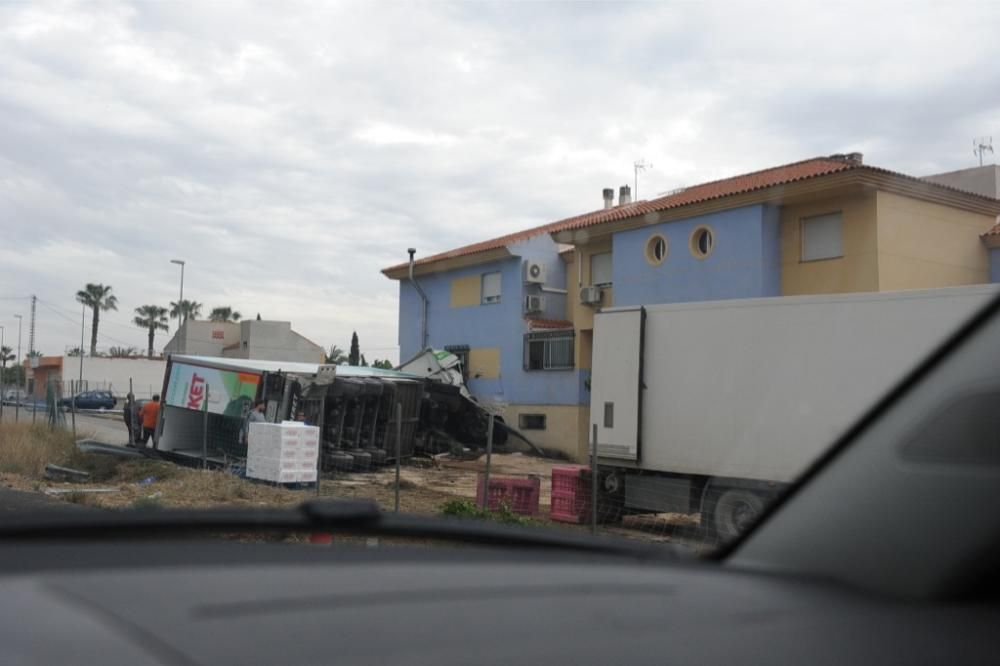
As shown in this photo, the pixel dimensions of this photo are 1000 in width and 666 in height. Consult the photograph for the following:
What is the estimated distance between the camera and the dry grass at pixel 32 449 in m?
18.8

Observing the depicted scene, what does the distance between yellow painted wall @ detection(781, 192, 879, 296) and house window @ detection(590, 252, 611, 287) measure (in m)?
6.97

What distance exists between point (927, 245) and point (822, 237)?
235 cm

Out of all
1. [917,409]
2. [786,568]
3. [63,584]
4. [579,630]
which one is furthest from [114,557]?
[917,409]

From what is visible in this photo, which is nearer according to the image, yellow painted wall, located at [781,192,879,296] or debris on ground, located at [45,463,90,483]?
debris on ground, located at [45,463,90,483]

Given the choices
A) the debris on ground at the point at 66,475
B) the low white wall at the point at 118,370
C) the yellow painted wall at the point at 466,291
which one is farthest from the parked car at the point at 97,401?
the debris on ground at the point at 66,475

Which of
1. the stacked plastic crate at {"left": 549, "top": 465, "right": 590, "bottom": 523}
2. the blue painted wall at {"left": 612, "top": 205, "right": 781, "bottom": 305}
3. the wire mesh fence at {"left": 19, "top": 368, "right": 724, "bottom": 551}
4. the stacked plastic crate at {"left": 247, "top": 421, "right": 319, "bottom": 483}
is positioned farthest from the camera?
the blue painted wall at {"left": 612, "top": 205, "right": 781, "bottom": 305}

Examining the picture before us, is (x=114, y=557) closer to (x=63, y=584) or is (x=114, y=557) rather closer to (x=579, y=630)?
(x=63, y=584)

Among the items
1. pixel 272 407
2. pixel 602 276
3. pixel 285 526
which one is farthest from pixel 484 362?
pixel 285 526

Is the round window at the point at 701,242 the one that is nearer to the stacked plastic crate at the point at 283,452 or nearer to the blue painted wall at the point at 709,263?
the blue painted wall at the point at 709,263

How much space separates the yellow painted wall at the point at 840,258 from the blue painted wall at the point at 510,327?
8622 millimetres

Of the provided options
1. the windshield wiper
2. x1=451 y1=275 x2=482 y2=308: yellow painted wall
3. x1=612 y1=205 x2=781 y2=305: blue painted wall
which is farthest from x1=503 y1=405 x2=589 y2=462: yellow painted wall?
the windshield wiper

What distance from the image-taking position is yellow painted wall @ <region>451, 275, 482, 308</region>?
3435cm

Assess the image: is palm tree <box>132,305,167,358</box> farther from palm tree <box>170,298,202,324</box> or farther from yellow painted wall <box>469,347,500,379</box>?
yellow painted wall <box>469,347,500,379</box>

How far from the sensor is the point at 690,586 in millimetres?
1780
